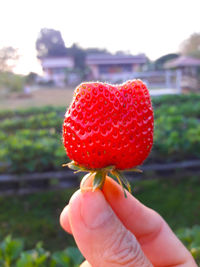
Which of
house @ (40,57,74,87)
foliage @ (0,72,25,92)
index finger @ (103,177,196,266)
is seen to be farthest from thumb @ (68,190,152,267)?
house @ (40,57,74,87)

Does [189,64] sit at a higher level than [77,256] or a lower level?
higher

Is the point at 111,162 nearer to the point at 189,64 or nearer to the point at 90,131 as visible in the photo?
the point at 90,131

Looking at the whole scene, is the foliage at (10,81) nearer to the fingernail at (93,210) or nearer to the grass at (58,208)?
the grass at (58,208)

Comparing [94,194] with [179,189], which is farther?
[179,189]

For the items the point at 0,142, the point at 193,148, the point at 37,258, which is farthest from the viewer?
the point at 0,142

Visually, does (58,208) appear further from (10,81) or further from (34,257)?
(10,81)

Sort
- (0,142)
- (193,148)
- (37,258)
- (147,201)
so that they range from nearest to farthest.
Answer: (37,258), (147,201), (193,148), (0,142)

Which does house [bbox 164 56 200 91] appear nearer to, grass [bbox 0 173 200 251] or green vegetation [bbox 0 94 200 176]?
green vegetation [bbox 0 94 200 176]

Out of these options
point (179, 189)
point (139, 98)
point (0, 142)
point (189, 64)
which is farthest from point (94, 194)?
point (189, 64)
